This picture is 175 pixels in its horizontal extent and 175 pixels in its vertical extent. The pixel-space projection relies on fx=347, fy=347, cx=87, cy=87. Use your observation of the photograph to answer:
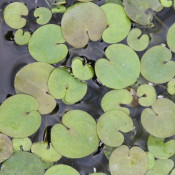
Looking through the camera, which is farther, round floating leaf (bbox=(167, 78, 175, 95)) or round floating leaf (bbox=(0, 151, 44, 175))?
round floating leaf (bbox=(167, 78, 175, 95))

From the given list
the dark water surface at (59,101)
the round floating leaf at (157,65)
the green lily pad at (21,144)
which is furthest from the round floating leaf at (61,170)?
the round floating leaf at (157,65)

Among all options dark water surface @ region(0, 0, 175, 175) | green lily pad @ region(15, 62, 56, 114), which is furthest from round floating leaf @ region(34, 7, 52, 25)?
green lily pad @ region(15, 62, 56, 114)

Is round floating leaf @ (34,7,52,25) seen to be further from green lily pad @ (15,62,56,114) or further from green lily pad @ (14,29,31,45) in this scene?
green lily pad @ (15,62,56,114)

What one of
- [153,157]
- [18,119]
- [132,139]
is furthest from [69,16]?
[153,157]

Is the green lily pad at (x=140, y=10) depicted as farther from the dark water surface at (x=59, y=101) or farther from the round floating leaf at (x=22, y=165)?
the round floating leaf at (x=22, y=165)

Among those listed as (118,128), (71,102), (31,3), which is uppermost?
(31,3)

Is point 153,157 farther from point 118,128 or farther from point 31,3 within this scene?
point 31,3

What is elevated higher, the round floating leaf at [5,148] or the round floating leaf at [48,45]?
the round floating leaf at [48,45]
